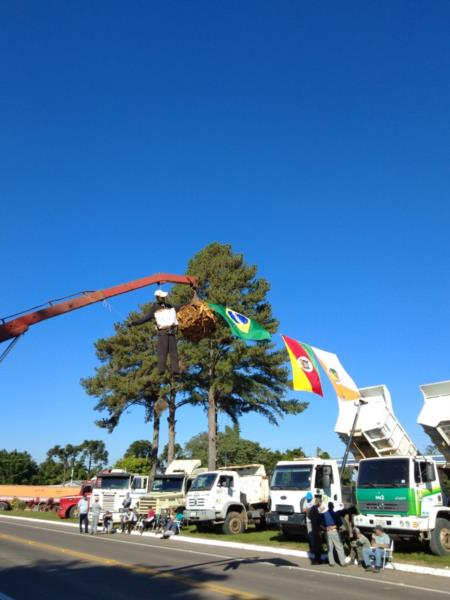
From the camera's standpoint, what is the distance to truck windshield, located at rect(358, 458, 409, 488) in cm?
1416

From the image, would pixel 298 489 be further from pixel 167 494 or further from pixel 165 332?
pixel 165 332

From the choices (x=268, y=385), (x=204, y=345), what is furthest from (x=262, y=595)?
(x=268, y=385)

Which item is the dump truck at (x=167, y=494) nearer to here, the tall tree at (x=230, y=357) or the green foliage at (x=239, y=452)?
the tall tree at (x=230, y=357)

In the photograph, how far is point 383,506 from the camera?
46.2ft

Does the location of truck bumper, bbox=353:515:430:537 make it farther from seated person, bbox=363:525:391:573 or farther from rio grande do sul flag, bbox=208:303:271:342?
rio grande do sul flag, bbox=208:303:271:342

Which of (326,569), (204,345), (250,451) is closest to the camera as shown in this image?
(326,569)

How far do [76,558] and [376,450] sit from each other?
934 centimetres

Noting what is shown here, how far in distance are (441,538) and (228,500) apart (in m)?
8.58

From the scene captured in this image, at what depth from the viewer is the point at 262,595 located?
28.2ft

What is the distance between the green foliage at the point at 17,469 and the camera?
95875mm

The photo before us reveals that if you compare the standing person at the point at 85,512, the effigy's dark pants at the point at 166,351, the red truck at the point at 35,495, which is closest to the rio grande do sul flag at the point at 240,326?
the effigy's dark pants at the point at 166,351

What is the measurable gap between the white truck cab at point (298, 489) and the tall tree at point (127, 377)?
1676cm

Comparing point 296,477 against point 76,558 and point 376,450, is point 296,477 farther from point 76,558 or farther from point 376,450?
point 76,558

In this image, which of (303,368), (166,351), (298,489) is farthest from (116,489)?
(166,351)
